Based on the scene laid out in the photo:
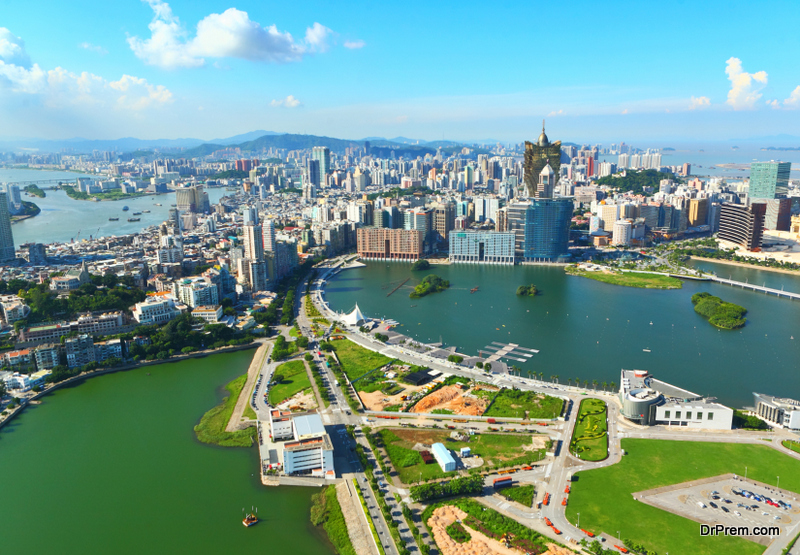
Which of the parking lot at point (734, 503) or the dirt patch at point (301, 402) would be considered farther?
the dirt patch at point (301, 402)

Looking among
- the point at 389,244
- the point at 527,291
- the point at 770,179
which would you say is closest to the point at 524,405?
the point at 527,291

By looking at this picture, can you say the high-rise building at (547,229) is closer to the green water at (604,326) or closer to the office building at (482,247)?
the office building at (482,247)

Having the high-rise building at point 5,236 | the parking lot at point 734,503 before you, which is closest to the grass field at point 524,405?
the parking lot at point 734,503

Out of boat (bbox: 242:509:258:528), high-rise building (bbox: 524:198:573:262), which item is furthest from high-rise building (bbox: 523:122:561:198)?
boat (bbox: 242:509:258:528)

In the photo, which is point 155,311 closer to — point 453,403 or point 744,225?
point 453,403

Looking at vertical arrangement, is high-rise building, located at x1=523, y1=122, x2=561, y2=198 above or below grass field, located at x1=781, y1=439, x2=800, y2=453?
above

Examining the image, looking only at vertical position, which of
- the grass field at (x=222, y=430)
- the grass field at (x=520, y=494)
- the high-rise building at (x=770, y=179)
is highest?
the high-rise building at (x=770, y=179)

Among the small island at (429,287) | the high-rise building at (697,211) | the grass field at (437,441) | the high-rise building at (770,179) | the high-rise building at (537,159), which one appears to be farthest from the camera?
the high-rise building at (697,211)

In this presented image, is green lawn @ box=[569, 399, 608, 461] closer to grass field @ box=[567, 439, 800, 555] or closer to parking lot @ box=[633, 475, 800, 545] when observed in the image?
grass field @ box=[567, 439, 800, 555]
